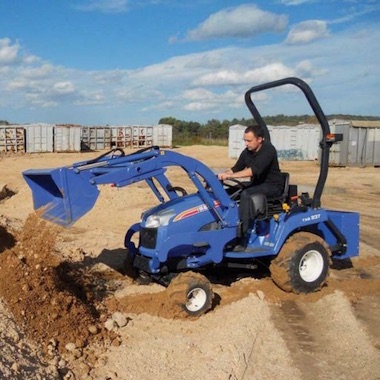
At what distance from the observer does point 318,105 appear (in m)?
6.79

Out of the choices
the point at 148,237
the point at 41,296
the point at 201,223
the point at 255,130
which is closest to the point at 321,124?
the point at 255,130

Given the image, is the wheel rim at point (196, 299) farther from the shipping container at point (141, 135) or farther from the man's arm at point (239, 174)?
the shipping container at point (141, 135)

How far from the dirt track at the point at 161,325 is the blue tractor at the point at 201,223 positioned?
288mm

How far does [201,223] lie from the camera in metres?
6.32

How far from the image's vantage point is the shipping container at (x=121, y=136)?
138 feet

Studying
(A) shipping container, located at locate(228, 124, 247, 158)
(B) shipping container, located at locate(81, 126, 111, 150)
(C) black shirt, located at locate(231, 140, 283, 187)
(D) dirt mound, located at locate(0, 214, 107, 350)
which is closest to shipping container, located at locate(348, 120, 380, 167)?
(A) shipping container, located at locate(228, 124, 247, 158)

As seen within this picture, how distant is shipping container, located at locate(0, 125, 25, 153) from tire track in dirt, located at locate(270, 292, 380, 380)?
107ft

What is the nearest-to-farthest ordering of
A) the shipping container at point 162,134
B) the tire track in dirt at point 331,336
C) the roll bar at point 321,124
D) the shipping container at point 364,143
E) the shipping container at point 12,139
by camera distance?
the tire track in dirt at point 331,336 → the roll bar at point 321,124 → the shipping container at point 364,143 → the shipping container at point 12,139 → the shipping container at point 162,134

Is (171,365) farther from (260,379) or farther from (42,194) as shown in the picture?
(42,194)

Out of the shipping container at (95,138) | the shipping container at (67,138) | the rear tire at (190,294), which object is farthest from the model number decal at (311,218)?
the shipping container at (95,138)

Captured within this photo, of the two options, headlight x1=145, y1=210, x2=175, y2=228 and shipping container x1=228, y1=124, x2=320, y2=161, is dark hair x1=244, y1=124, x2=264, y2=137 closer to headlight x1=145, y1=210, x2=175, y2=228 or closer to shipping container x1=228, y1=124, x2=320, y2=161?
headlight x1=145, y1=210, x2=175, y2=228

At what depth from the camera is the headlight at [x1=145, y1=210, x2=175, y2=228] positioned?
6176mm

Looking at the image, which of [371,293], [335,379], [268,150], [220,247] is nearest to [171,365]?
[335,379]

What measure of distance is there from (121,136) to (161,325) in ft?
122
